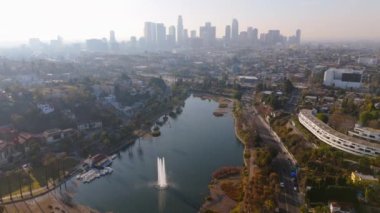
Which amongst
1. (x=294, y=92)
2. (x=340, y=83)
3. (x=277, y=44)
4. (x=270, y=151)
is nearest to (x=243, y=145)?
(x=270, y=151)

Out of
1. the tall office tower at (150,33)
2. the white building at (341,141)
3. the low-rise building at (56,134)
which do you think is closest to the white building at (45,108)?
the low-rise building at (56,134)

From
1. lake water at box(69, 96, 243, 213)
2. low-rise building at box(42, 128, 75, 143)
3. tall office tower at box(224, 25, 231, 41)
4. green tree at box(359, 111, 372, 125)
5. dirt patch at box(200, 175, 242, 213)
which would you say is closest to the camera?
dirt patch at box(200, 175, 242, 213)

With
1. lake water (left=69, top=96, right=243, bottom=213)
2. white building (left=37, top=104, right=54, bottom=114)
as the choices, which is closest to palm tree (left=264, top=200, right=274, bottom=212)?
lake water (left=69, top=96, right=243, bottom=213)

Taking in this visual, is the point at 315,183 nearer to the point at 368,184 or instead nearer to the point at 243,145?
the point at 368,184

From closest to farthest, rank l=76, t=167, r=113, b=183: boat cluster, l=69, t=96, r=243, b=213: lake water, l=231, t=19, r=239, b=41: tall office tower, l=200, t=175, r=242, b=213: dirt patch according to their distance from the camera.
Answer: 1. l=200, t=175, r=242, b=213: dirt patch
2. l=69, t=96, r=243, b=213: lake water
3. l=76, t=167, r=113, b=183: boat cluster
4. l=231, t=19, r=239, b=41: tall office tower

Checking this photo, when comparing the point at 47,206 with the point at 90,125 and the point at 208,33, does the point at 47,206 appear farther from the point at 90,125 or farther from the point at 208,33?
the point at 208,33

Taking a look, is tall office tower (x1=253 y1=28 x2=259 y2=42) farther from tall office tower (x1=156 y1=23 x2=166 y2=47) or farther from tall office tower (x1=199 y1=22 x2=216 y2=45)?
tall office tower (x1=156 y1=23 x2=166 y2=47)

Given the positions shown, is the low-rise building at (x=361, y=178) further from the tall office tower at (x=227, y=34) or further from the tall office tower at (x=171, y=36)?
the tall office tower at (x=227, y=34)
